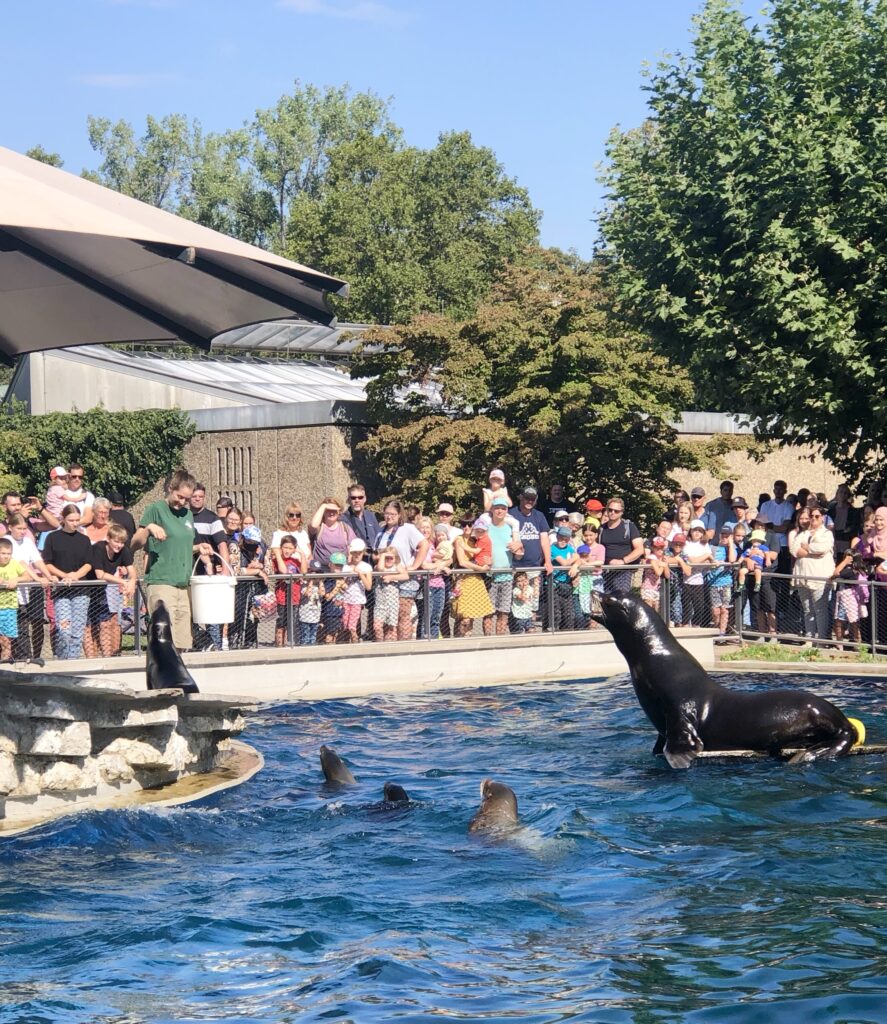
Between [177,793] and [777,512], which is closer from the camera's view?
[177,793]

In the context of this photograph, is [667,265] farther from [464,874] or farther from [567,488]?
[464,874]

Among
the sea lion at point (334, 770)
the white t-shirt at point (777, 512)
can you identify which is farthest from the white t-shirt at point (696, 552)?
the sea lion at point (334, 770)

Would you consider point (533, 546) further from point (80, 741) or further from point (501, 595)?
point (80, 741)

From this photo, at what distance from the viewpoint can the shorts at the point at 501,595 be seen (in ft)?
61.4

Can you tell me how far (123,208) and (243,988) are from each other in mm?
4349

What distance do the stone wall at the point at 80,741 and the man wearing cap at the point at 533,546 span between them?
24.1ft

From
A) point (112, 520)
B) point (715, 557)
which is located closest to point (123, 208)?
point (112, 520)

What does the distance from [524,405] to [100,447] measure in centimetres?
1071

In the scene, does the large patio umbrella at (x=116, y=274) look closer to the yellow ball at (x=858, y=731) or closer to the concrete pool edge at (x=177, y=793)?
the concrete pool edge at (x=177, y=793)

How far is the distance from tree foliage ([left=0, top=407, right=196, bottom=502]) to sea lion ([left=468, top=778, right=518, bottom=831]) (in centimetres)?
2131

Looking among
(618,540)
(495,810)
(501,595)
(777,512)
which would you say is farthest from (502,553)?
(495,810)

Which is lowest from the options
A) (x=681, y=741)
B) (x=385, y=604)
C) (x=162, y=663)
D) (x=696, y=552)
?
(x=681, y=741)

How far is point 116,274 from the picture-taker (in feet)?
34.2

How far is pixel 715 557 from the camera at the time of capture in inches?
789
